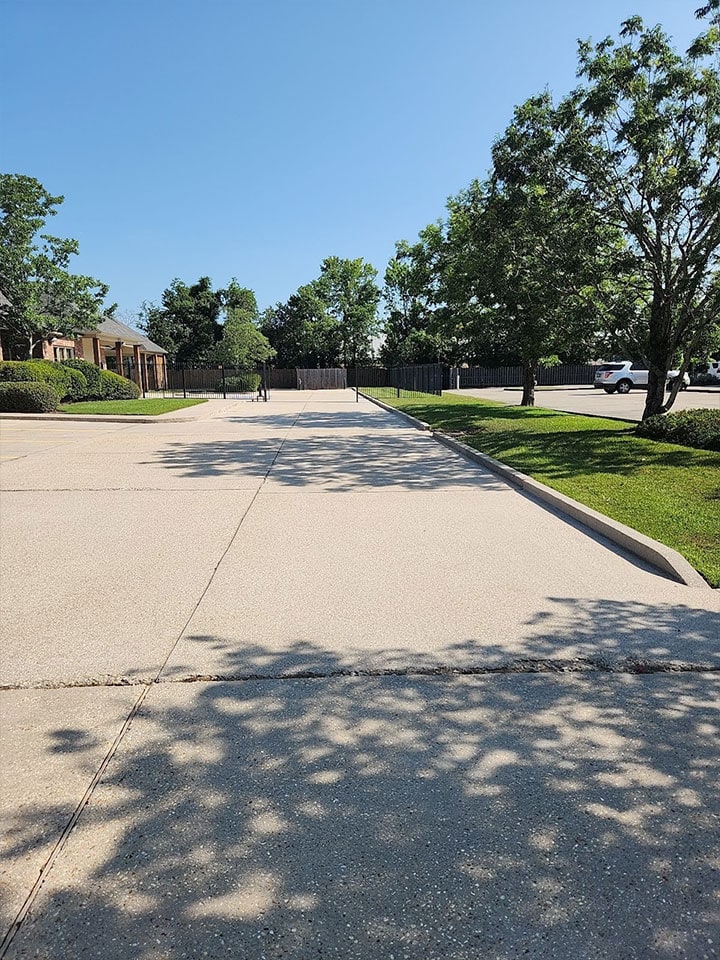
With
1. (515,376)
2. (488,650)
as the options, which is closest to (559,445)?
(488,650)

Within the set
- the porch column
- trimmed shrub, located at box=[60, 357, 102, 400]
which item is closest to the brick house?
the porch column

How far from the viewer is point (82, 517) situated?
7.45m

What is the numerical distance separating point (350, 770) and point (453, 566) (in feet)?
9.95

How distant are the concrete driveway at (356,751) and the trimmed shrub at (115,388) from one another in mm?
26312

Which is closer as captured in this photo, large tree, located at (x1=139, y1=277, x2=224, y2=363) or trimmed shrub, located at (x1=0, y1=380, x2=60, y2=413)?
trimmed shrub, located at (x1=0, y1=380, x2=60, y2=413)

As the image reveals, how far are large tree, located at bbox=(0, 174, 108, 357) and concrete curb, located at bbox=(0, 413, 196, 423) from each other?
304 inches

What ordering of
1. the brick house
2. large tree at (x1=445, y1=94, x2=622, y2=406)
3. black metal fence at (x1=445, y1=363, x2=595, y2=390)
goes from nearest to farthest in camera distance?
large tree at (x1=445, y1=94, x2=622, y2=406) → the brick house → black metal fence at (x1=445, y1=363, x2=595, y2=390)

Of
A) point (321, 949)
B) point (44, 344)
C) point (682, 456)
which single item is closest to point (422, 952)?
point (321, 949)

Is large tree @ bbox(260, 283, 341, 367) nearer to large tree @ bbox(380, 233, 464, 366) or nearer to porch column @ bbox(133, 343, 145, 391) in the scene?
large tree @ bbox(380, 233, 464, 366)

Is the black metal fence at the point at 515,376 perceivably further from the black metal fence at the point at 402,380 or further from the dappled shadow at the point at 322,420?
the dappled shadow at the point at 322,420

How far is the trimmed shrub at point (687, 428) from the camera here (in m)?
11.0

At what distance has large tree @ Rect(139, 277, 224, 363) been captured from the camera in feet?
224

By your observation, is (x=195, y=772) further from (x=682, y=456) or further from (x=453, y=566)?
(x=682, y=456)

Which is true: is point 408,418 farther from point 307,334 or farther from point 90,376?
point 307,334
